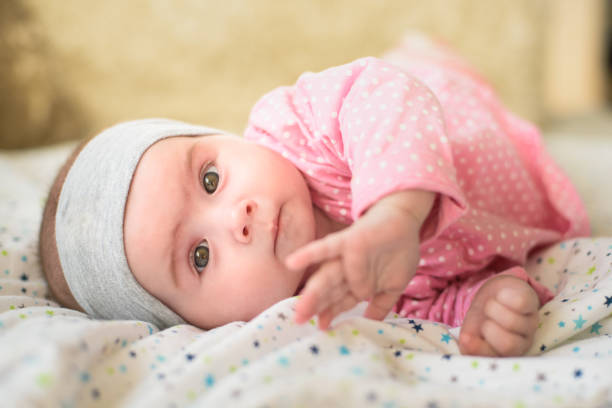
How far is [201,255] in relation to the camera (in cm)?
83

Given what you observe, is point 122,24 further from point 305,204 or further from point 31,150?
point 305,204

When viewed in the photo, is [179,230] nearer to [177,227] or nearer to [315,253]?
[177,227]

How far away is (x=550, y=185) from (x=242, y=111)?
1087 millimetres

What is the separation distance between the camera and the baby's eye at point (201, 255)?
32.6 inches

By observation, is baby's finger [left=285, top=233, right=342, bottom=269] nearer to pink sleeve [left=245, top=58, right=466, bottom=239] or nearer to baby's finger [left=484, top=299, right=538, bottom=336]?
pink sleeve [left=245, top=58, right=466, bottom=239]

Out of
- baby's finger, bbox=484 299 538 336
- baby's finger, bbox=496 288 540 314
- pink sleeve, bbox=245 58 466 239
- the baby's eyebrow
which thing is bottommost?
baby's finger, bbox=484 299 538 336

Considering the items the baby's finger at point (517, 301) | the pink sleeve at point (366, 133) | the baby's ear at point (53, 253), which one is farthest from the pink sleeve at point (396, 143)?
the baby's ear at point (53, 253)

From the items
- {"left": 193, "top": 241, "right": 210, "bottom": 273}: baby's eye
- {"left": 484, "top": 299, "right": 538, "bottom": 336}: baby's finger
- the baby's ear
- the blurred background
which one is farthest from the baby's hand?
the blurred background

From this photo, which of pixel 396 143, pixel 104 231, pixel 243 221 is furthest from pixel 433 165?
pixel 104 231

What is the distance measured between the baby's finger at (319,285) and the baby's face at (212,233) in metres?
0.22

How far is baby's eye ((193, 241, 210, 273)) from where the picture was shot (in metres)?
0.83

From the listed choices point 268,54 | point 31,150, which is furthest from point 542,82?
point 31,150

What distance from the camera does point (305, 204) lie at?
87 cm

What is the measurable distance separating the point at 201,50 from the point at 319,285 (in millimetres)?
1402
